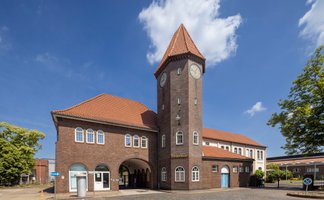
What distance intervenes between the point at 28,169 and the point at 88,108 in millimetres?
21357

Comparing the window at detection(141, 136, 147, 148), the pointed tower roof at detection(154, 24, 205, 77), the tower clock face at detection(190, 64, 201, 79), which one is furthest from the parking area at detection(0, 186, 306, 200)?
the pointed tower roof at detection(154, 24, 205, 77)

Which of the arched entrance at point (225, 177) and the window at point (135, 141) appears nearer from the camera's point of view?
the window at point (135, 141)

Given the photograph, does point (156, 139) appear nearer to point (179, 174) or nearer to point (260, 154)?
point (179, 174)

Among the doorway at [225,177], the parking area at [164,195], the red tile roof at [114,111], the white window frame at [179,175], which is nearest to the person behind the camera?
the parking area at [164,195]

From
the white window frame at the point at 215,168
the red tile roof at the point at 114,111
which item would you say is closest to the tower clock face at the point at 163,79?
the red tile roof at the point at 114,111

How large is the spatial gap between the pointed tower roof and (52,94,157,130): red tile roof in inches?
207

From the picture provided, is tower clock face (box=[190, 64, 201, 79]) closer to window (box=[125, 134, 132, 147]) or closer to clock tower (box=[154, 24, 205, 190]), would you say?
clock tower (box=[154, 24, 205, 190])

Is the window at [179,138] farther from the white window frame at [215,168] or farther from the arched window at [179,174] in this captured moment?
the white window frame at [215,168]

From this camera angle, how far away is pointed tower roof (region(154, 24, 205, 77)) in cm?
2772

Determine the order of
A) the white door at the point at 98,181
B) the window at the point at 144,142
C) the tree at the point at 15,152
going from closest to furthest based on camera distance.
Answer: the white door at the point at 98,181 < the window at the point at 144,142 < the tree at the point at 15,152

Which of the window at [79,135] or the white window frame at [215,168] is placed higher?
the window at [79,135]

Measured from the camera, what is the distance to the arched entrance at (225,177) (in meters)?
28.7

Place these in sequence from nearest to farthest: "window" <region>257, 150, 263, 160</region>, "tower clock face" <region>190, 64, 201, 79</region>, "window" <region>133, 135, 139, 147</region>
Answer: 1. "window" <region>133, 135, 139, 147</region>
2. "tower clock face" <region>190, 64, 201, 79</region>
3. "window" <region>257, 150, 263, 160</region>

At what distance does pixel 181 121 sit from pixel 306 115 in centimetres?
1258
